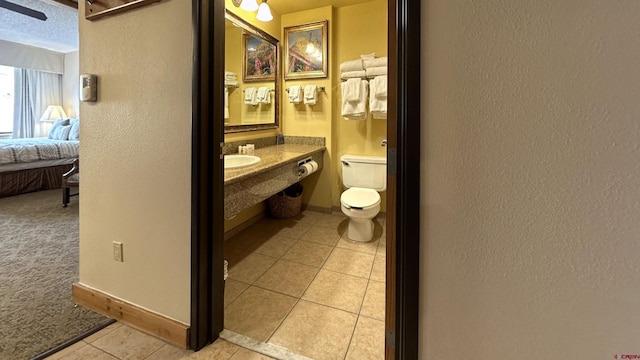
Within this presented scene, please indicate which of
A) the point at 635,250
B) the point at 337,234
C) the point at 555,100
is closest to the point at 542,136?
the point at 555,100

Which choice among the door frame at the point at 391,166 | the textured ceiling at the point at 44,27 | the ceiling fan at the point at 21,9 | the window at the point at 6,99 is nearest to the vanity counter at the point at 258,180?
the door frame at the point at 391,166

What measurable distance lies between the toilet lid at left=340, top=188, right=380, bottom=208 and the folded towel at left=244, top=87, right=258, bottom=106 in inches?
53.8

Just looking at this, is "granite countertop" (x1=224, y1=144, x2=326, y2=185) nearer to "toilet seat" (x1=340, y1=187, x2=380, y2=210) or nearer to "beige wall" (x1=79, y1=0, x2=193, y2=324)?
"beige wall" (x1=79, y1=0, x2=193, y2=324)

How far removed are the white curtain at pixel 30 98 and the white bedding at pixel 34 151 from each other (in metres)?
2.50

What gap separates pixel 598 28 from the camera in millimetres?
710

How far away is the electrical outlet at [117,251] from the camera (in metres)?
1.52

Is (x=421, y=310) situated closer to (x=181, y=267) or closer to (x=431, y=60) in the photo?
(x=431, y=60)

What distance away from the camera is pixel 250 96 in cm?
301

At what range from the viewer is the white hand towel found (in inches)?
116

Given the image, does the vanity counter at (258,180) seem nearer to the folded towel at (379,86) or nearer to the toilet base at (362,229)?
the toilet base at (362,229)

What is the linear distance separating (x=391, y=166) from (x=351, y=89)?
2.21 meters

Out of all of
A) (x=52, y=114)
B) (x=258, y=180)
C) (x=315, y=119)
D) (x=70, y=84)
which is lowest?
(x=258, y=180)

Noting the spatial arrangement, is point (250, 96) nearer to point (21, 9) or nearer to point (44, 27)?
point (21, 9)

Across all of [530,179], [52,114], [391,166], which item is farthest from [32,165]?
[530,179]
